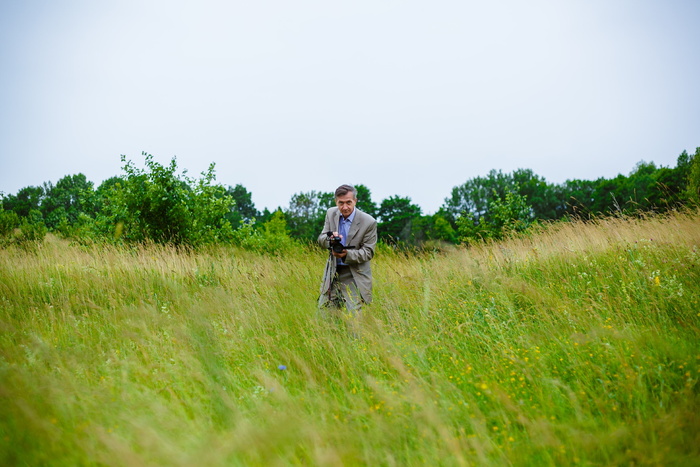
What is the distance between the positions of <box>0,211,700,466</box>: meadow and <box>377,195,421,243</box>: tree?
1794 inches

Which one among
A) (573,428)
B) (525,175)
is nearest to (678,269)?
(573,428)

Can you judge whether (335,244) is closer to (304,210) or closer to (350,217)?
(350,217)

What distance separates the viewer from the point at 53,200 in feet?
157

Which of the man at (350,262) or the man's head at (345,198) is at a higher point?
the man's head at (345,198)

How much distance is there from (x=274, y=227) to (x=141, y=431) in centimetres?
4115

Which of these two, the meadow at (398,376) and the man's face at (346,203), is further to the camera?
the man's face at (346,203)

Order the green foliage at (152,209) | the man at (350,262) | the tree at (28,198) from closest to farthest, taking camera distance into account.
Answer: the man at (350,262), the green foliage at (152,209), the tree at (28,198)

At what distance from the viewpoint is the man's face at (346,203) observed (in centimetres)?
398

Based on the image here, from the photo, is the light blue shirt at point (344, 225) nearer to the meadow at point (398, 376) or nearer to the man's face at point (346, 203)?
the man's face at point (346, 203)

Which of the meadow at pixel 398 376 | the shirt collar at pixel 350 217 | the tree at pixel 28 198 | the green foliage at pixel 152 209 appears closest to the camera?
the meadow at pixel 398 376

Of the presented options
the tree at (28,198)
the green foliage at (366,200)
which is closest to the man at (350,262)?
the green foliage at (366,200)

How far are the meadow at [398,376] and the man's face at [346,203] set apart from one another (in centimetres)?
116

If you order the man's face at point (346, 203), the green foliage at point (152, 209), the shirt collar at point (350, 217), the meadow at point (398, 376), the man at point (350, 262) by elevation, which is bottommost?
the meadow at point (398, 376)

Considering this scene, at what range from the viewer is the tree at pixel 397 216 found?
51000 mm
